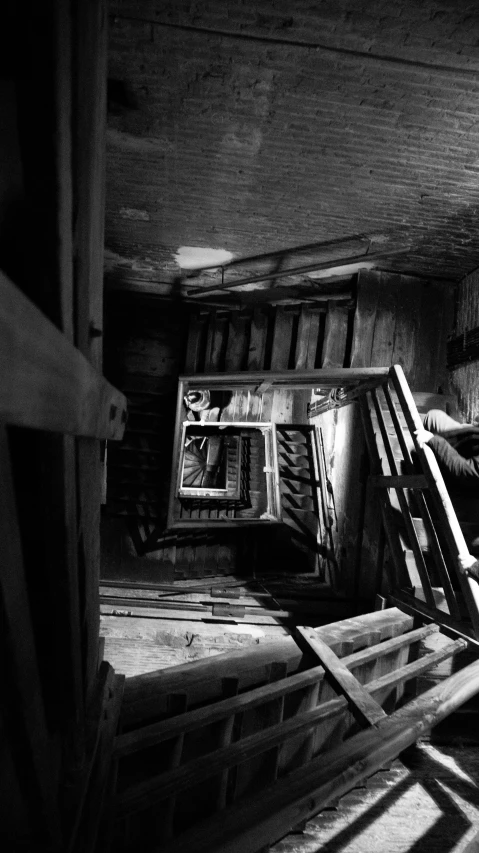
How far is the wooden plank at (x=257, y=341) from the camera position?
6.35 metres

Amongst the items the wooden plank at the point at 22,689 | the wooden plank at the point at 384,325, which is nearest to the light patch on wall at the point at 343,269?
the wooden plank at the point at 384,325

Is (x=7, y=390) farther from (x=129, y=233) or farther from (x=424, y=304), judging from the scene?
(x=424, y=304)

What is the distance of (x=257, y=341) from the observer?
21.0 feet

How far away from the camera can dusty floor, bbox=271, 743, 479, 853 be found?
3.55 meters

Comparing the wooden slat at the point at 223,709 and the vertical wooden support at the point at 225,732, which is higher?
the wooden slat at the point at 223,709

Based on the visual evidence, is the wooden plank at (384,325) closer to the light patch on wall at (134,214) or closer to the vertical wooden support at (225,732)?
the light patch on wall at (134,214)

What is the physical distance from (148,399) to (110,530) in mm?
1927

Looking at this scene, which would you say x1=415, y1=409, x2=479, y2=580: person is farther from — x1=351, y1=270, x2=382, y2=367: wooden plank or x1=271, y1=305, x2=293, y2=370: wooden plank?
x1=271, y1=305, x2=293, y2=370: wooden plank

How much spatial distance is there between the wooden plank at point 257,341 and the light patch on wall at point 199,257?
801mm

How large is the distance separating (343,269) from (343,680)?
4131 millimetres

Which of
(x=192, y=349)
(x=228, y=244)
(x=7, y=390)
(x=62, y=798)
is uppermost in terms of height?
(x=228, y=244)

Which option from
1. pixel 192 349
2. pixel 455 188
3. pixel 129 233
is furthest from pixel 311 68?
pixel 192 349

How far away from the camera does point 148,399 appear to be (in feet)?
24.5

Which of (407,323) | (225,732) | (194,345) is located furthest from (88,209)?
(194,345)
